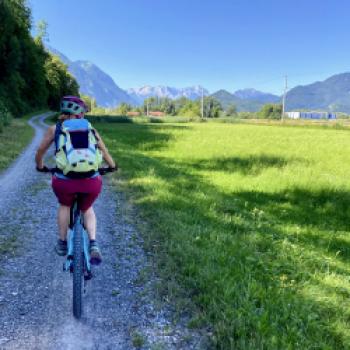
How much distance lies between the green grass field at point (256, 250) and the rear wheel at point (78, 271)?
1188 mm

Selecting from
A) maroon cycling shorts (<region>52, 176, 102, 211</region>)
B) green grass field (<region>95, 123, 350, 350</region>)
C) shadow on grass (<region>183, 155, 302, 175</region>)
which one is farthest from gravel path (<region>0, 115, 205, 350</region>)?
shadow on grass (<region>183, 155, 302, 175</region>)

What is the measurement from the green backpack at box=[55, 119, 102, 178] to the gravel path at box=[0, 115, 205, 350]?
165 centimetres

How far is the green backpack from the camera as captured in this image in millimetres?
3361

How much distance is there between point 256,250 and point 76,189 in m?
3.54

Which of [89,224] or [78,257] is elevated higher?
[89,224]

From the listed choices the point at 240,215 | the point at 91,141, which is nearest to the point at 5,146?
the point at 240,215

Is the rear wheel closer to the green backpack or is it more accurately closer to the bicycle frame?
the bicycle frame

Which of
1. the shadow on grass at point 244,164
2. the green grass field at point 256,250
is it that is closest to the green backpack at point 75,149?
the green grass field at point 256,250

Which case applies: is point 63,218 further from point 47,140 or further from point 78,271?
point 47,140

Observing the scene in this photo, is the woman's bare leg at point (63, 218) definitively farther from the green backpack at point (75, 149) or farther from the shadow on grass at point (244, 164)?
the shadow on grass at point (244, 164)

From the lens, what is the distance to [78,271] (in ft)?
11.5

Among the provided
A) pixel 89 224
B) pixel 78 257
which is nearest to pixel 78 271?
pixel 78 257

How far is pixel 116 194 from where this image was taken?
9.30 meters

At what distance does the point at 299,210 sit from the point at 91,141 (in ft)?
25.0
